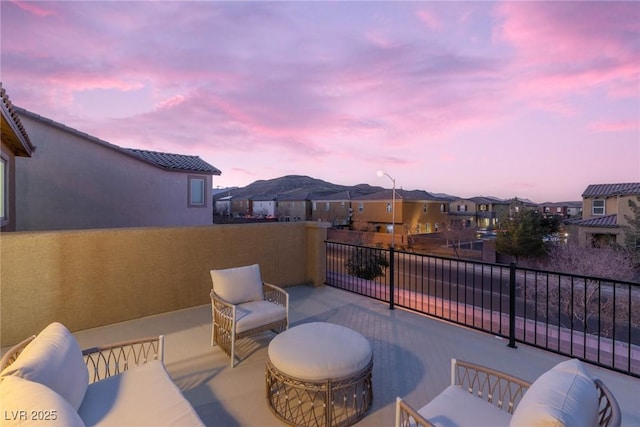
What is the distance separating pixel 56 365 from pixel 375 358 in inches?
113

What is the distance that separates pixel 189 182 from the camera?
11812 millimetres

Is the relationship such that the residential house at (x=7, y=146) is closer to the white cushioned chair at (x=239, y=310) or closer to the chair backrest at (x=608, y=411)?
the white cushioned chair at (x=239, y=310)

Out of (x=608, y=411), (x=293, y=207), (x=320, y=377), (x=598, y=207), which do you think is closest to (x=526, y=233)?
(x=598, y=207)

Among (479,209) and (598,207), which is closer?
(598,207)

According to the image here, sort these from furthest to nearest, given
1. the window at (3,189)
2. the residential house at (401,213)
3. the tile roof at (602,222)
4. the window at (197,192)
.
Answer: the residential house at (401,213)
the tile roof at (602,222)
the window at (197,192)
the window at (3,189)

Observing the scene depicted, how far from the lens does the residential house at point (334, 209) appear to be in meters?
35.2

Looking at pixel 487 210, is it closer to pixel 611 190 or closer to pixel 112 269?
pixel 611 190

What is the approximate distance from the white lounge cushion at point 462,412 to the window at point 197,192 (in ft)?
38.3

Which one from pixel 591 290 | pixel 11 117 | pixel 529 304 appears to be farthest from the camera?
pixel 529 304

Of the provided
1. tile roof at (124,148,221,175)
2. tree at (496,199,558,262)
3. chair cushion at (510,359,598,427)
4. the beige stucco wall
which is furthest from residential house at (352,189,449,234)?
chair cushion at (510,359,598,427)

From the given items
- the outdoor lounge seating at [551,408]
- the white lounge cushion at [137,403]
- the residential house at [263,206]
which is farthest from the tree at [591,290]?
the residential house at [263,206]

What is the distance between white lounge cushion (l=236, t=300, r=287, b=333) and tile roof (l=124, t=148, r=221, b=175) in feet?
29.3

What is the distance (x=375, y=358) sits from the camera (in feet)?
11.3

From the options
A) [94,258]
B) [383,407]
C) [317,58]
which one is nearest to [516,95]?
[317,58]
